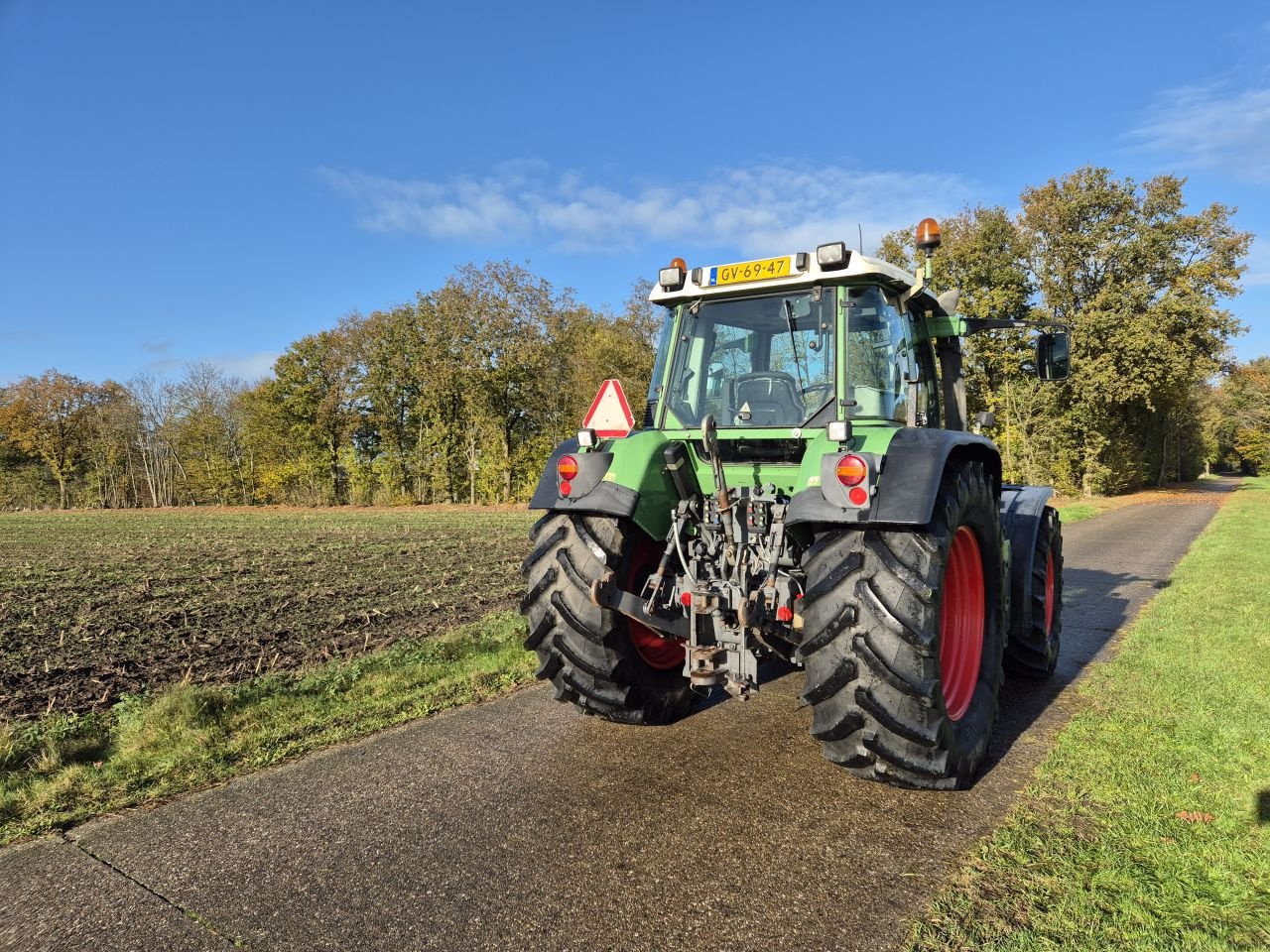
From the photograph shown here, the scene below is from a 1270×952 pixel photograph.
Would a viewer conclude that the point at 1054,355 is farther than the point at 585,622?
Yes

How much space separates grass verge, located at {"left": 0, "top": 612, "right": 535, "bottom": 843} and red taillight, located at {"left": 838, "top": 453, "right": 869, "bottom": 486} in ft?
9.45

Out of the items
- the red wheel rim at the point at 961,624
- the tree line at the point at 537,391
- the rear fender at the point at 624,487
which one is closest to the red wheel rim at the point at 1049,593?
the red wheel rim at the point at 961,624

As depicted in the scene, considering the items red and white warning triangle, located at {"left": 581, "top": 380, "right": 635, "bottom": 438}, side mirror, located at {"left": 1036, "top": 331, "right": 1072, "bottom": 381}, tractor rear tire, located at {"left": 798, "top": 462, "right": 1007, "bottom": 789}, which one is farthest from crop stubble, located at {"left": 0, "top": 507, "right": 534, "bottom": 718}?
side mirror, located at {"left": 1036, "top": 331, "right": 1072, "bottom": 381}

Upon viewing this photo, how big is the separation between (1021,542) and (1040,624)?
0.54 metres

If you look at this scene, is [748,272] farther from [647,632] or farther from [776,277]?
[647,632]

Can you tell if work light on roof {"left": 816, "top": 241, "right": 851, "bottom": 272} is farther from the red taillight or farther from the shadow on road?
the shadow on road

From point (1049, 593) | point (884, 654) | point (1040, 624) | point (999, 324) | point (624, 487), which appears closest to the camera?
point (884, 654)

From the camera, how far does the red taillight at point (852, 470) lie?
3.16 m

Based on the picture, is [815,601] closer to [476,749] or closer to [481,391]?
[476,749]

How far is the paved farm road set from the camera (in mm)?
2430

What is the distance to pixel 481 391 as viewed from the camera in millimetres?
34531

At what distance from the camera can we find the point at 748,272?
410cm

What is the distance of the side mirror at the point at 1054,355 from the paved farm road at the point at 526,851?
7.32 feet

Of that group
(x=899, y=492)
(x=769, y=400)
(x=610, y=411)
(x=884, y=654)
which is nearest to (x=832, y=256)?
(x=769, y=400)
